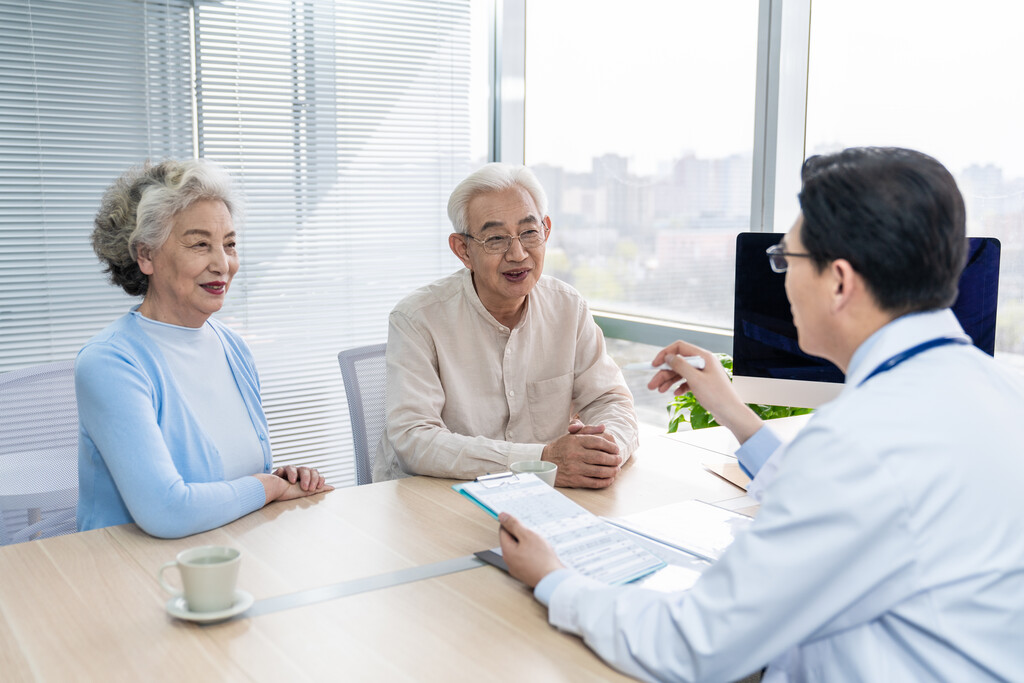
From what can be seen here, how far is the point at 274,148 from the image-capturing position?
3.42m

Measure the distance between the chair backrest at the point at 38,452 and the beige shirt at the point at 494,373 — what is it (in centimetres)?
74

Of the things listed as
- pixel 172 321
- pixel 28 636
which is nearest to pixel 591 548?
pixel 28 636

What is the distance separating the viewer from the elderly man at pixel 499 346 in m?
2.13

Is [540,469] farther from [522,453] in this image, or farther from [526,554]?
[526,554]

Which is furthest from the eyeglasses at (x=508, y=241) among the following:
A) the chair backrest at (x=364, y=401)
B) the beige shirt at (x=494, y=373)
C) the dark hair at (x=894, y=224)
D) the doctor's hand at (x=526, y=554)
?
the dark hair at (x=894, y=224)

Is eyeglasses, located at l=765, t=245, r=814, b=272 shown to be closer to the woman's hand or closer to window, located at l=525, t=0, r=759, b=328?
the woman's hand

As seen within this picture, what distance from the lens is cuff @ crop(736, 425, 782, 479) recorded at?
4.84 feet

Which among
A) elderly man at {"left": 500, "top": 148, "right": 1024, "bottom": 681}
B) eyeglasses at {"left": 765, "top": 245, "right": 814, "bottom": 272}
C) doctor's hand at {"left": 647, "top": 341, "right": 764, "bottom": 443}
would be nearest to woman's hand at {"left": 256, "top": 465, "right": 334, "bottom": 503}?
doctor's hand at {"left": 647, "top": 341, "right": 764, "bottom": 443}

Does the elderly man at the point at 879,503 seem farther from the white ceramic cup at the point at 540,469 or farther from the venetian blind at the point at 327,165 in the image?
the venetian blind at the point at 327,165

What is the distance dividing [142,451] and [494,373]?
97 cm

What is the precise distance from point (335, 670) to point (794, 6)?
2573 mm

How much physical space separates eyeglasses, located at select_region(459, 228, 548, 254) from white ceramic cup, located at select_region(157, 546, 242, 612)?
1.22 m

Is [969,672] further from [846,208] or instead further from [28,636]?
[28,636]

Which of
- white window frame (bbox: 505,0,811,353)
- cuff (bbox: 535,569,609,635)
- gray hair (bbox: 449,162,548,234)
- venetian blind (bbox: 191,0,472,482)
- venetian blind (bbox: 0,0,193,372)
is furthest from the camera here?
venetian blind (bbox: 191,0,472,482)
